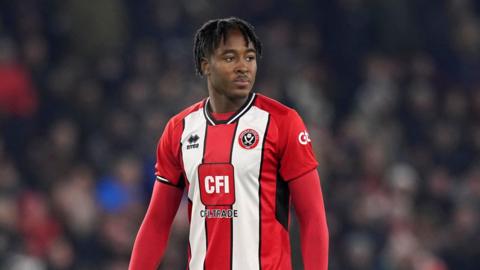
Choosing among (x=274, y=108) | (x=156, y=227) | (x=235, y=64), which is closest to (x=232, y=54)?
(x=235, y=64)

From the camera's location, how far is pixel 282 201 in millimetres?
4422

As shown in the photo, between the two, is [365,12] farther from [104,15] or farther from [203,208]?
[203,208]

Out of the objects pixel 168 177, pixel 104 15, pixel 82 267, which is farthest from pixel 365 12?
pixel 168 177

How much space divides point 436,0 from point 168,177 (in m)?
9.33

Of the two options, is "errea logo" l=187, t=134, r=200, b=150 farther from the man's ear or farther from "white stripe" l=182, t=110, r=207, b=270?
the man's ear

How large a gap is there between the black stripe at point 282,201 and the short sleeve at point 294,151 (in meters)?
0.04

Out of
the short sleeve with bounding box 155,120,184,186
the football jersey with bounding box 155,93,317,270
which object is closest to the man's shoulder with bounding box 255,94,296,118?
the football jersey with bounding box 155,93,317,270

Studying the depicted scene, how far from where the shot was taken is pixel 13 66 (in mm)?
11164

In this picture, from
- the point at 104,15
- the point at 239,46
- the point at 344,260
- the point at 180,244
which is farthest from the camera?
the point at 104,15

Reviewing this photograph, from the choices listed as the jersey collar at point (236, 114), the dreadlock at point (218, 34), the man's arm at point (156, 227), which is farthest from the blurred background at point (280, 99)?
the dreadlock at point (218, 34)

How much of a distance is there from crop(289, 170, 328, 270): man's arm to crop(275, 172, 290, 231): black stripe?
0.06 meters

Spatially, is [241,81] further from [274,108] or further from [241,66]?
[274,108]

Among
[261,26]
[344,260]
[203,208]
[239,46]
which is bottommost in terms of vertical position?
[344,260]

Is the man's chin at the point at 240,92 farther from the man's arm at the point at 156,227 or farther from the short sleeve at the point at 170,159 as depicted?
the man's arm at the point at 156,227
